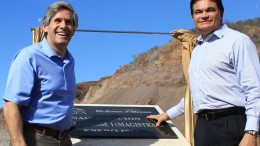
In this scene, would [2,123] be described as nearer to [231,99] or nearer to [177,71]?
[177,71]

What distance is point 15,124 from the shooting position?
315cm

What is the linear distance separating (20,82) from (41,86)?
0.60ft

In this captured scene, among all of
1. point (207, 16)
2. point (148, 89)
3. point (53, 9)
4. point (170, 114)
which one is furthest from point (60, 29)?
point (148, 89)

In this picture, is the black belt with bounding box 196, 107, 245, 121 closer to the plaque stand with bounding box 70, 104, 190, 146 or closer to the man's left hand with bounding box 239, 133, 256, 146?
the man's left hand with bounding box 239, 133, 256, 146

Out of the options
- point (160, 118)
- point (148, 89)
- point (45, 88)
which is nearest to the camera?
point (45, 88)

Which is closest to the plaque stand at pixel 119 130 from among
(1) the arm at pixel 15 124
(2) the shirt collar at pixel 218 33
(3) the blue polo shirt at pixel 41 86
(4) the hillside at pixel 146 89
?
(3) the blue polo shirt at pixel 41 86

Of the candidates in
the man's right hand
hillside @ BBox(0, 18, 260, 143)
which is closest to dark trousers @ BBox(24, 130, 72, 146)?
the man's right hand

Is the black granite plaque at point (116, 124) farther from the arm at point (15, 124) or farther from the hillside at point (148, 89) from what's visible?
the hillside at point (148, 89)

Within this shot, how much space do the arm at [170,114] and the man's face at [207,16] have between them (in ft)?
5.25

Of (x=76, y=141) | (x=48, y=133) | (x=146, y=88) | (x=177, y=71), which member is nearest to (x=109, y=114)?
(x=76, y=141)

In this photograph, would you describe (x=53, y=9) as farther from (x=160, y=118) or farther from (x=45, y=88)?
(x=160, y=118)

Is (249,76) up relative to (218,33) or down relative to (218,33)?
down

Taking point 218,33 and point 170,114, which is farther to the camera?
point 170,114

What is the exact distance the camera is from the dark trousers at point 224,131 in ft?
10.5
